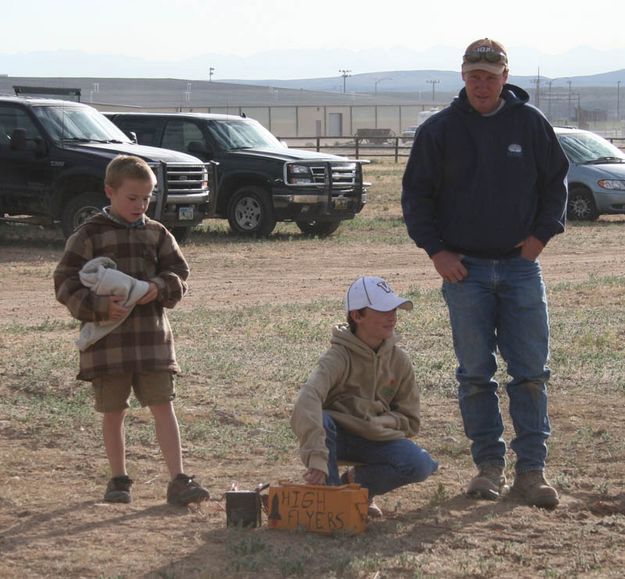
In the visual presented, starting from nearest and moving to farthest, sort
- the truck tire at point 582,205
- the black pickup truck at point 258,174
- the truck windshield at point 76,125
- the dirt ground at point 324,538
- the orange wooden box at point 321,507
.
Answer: the dirt ground at point 324,538 → the orange wooden box at point 321,507 → the truck windshield at point 76,125 → the black pickup truck at point 258,174 → the truck tire at point 582,205

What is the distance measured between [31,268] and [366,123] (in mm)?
89547

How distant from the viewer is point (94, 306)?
5746 mm

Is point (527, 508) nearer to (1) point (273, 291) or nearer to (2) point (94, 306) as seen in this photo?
(2) point (94, 306)

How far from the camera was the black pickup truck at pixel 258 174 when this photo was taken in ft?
63.9

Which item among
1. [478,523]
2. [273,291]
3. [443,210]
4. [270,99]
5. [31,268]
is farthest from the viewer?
[270,99]

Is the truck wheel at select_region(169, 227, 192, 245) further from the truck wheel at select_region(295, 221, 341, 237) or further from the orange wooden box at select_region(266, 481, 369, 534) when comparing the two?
the orange wooden box at select_region(266, 481, 369, 534)

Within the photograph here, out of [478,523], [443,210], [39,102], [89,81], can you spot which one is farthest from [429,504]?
[89,81]

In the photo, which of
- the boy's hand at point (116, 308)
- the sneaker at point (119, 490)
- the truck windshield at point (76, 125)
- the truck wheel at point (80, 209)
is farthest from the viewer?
the truck windshield at point (76, 125)

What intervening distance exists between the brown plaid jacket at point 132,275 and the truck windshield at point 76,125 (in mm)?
12397

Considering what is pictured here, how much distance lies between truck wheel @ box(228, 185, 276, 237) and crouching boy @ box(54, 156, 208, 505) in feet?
44.4

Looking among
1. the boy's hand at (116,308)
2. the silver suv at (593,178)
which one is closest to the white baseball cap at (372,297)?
the boy's hand at (116,308)

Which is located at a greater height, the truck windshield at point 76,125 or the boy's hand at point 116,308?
the truck windshield at point 76,125

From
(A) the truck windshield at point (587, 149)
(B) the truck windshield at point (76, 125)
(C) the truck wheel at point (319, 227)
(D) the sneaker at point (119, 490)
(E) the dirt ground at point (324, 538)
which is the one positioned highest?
(B) the truck windshield at point (76, 125)

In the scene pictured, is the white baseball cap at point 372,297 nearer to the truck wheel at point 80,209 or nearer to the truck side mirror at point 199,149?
the truck wheel at point 80,209
